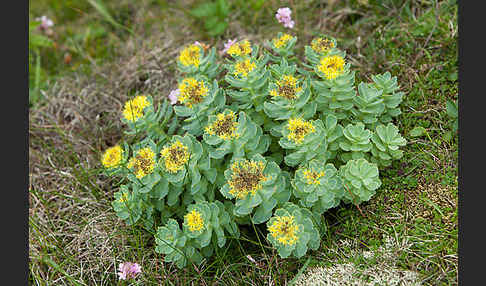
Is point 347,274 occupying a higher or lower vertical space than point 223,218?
lower

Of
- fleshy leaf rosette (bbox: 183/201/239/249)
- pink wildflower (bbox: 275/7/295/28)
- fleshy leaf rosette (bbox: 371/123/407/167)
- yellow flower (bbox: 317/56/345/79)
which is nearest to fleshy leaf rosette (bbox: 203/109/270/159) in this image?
fleshy leaf rosette (bbox: 183/201/239/249)

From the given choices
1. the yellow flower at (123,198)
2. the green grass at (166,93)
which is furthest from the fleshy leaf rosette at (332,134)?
the yellow flower at (123,198)

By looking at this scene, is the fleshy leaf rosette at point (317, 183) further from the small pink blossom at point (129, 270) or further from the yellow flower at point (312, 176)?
the small pink blossom at point (129, 270)

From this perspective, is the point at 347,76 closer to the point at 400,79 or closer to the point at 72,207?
the point at 400,79

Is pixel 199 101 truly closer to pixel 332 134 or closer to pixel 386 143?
pixel 332 134

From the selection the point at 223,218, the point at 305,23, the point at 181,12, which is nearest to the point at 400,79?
the point at 305,23

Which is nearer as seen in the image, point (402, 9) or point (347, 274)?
point (347, 274)
